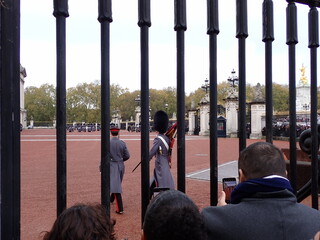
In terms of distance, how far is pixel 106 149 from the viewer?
1.48m

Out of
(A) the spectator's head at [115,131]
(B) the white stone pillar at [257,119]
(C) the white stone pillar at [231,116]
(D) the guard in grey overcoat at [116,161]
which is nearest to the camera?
(D) the guard in grey overcoat at [116,161]

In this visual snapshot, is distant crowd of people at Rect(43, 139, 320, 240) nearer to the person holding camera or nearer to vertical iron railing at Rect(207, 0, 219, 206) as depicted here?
the person holding camera

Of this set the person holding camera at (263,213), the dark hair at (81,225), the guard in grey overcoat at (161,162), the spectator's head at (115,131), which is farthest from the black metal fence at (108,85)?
the spectator's head at (115,131)

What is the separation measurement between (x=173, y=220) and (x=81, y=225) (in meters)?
0.33

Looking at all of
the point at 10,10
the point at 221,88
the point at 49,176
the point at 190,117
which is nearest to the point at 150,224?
the point at 10,10

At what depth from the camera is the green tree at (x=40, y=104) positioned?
84.1m

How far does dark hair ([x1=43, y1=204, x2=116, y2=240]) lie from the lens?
1228 mm

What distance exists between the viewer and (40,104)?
85.8m

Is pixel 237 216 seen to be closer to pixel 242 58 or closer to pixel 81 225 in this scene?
pixel 81 225

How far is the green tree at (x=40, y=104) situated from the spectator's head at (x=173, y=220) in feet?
280

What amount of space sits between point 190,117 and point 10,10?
146 ft

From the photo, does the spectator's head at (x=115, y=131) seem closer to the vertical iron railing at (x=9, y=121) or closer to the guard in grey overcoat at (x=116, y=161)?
the guard in grey overcoat at (x=116, y=161)

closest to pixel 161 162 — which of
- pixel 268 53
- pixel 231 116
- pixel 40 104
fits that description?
pixel 268 53

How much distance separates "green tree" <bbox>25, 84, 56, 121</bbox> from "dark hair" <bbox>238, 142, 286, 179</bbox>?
3348 inches
